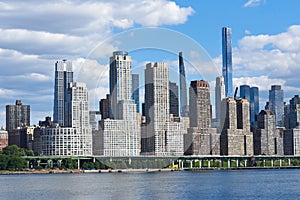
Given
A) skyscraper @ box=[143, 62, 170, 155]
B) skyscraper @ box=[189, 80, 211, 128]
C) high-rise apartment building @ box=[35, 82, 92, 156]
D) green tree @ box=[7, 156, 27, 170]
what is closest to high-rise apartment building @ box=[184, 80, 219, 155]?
skyscraper @ box=[189, 80, 211, 128]

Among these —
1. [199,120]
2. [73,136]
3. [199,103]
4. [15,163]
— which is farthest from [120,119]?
[73,136]

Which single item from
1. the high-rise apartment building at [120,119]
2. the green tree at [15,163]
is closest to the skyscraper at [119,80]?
the high-rise apartment building at [120,119]

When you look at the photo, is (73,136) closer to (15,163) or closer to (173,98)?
(15,163)

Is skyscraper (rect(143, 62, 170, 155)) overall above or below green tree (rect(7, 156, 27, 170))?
above

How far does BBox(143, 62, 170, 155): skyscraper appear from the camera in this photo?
7894 cm

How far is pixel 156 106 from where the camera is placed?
104375 millimetres

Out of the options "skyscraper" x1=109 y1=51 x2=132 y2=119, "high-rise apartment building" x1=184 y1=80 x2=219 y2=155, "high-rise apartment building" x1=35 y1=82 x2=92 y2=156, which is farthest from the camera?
"high-rise apartment building" x1=35 y1=82 x2=92 y2=156

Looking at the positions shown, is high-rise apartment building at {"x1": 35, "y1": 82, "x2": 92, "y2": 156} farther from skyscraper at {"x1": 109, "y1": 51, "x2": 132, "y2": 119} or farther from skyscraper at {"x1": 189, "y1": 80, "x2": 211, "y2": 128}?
skyscraper at {"x1": 109, "y1": 51, "x2": 132, "y2": 119}

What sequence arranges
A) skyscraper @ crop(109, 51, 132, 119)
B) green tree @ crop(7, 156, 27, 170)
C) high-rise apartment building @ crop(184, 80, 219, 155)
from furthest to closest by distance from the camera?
1. green tree @ crop(7, 156, 27, 170)
2. high-rise apartment building @ crop(184, 80, 219, 155)
3. skyscraper @ crop(109, 51, 132, 119)

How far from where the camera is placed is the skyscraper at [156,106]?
78938mm

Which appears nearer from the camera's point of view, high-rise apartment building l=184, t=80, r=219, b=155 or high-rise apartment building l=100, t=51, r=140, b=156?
high-rise apartment building l=100, t=51, r=140, b=156

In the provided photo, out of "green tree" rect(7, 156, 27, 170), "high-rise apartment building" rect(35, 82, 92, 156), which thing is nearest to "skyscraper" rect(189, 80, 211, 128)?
"green tree" rect(7, 156, 27, 170)

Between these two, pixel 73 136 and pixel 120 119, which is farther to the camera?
pixel 73 136

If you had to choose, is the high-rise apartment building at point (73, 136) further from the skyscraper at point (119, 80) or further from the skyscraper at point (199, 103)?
the skyscraper at point (119, 80)
